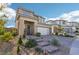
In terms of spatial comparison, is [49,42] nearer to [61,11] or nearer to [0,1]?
[61,11]

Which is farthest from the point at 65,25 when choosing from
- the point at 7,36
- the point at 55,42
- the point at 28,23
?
the point at 7,36

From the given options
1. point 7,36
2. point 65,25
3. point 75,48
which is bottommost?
point 75,48

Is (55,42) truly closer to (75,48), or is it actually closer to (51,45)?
(51,45)

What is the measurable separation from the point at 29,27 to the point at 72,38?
617mm

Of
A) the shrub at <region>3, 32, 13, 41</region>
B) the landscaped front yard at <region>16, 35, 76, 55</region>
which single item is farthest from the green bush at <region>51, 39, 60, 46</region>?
the shrub at <region>3, 32, 13, 41</region>

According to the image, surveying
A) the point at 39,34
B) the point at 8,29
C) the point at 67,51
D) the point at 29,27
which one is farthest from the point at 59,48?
the point at 8,29

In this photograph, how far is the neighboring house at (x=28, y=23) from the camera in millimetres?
2562

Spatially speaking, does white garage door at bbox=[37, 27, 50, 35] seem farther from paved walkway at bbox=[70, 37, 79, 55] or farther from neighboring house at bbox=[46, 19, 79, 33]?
paved walkway at bbox=[70, 37, 79, 55]

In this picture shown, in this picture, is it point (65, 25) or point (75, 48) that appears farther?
point (65, 25)

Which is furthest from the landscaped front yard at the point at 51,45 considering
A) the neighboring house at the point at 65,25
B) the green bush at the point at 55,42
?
the neighboring house at the point at 65,25

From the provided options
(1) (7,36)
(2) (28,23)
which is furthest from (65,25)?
(1) (7,36)

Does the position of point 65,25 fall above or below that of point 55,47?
above

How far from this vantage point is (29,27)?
2578 mm

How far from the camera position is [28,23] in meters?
2.57
